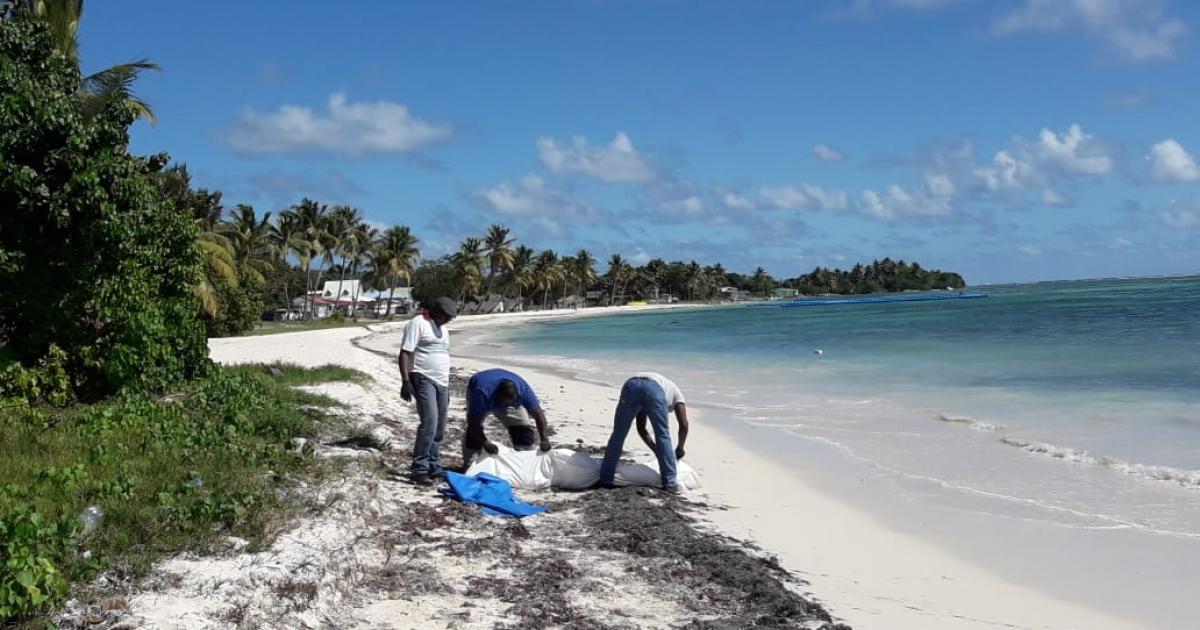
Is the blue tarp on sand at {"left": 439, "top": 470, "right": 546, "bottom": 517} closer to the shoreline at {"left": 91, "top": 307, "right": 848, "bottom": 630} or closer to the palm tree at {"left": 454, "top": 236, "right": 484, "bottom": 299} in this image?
the shoreline at {"left": 91, "top": 307, "right": 848, "bottom": 630}

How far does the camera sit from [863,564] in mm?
5828

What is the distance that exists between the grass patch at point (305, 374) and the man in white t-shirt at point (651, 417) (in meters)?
6.32

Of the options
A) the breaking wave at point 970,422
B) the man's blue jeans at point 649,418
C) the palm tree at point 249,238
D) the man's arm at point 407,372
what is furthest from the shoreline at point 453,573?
the palm tree at point 249,238

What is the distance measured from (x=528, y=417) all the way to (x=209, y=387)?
4.17 meters

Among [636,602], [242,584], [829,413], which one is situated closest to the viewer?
[242,584]

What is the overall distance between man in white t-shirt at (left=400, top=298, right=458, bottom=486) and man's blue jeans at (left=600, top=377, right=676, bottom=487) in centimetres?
153

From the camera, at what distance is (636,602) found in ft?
15.3

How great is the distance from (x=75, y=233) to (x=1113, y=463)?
11699mm

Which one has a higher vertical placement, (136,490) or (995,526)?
(136,490)

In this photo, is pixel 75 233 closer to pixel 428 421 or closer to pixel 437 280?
pixel 428 421

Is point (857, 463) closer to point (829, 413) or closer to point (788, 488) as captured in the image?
point (788, 488)

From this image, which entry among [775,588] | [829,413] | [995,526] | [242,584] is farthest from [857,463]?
[242,584]

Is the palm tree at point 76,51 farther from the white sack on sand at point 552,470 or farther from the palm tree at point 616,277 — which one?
the palm tree at point 616,277

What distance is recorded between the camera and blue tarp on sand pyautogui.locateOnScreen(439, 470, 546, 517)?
6.32m
